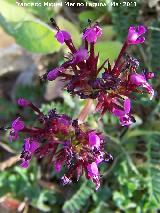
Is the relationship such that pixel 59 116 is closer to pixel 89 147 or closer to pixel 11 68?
pixel 89 147

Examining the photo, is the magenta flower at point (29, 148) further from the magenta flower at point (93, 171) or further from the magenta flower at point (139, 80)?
the magenta flower at point (139, 80)

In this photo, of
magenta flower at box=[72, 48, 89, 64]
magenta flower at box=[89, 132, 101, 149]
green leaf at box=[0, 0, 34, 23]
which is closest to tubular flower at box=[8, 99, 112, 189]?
magenta flower at box=[89, 132, 101, 149]

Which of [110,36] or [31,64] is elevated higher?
[110,36]

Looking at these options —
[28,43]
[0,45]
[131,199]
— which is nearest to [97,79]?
[28,43]

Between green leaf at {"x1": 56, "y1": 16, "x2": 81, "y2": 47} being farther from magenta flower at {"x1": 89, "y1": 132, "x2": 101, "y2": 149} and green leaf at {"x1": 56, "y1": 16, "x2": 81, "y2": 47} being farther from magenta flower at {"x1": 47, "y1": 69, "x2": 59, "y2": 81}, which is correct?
magenta flower at {"x1": 89, "y1": 132, "x2": 101, "y2": 149}

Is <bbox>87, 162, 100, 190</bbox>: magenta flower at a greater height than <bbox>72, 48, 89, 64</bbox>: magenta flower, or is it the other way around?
<bbox>72, 48, 89, 64</bbox>: magenta flower

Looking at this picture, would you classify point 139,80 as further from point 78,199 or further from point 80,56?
point 78,199

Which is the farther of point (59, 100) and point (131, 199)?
point (59, 100)

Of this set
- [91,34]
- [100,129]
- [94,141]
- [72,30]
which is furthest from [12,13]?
[94,141]
